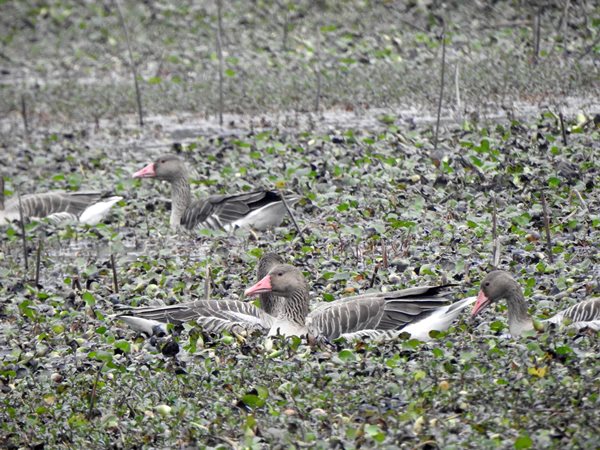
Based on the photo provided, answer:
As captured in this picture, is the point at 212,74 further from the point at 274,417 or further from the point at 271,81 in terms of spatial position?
the point at 274,417

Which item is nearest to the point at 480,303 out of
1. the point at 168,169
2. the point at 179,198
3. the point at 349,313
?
the point at 349,313

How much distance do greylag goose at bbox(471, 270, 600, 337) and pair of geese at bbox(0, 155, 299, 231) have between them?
11.7 ft

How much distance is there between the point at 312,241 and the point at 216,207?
1805 mm

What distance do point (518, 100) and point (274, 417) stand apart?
9.47 meters

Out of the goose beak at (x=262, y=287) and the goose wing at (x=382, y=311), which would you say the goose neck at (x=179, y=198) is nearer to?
the goose beak at (x=262, y=287)

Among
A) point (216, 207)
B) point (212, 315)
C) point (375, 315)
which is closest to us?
point (375, 315)

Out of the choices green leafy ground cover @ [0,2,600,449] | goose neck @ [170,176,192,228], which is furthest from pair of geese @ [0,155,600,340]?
goose neck @ [170,176,192,228]

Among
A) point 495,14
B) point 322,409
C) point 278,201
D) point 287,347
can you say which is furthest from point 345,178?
point 495,14

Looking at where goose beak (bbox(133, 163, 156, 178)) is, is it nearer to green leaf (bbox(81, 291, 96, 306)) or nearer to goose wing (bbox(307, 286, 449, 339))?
green leaf (bbox(81, 291, 96, 306))

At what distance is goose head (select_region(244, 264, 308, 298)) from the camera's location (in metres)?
8.85

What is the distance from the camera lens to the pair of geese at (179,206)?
1207 centimetres

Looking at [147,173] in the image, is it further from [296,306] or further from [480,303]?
[480,303]

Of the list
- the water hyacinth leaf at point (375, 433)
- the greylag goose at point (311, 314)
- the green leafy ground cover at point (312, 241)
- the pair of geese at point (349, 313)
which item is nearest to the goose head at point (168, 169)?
the green leafy ground cover at point (312, 241)

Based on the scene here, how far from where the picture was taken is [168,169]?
13289 millimetres
